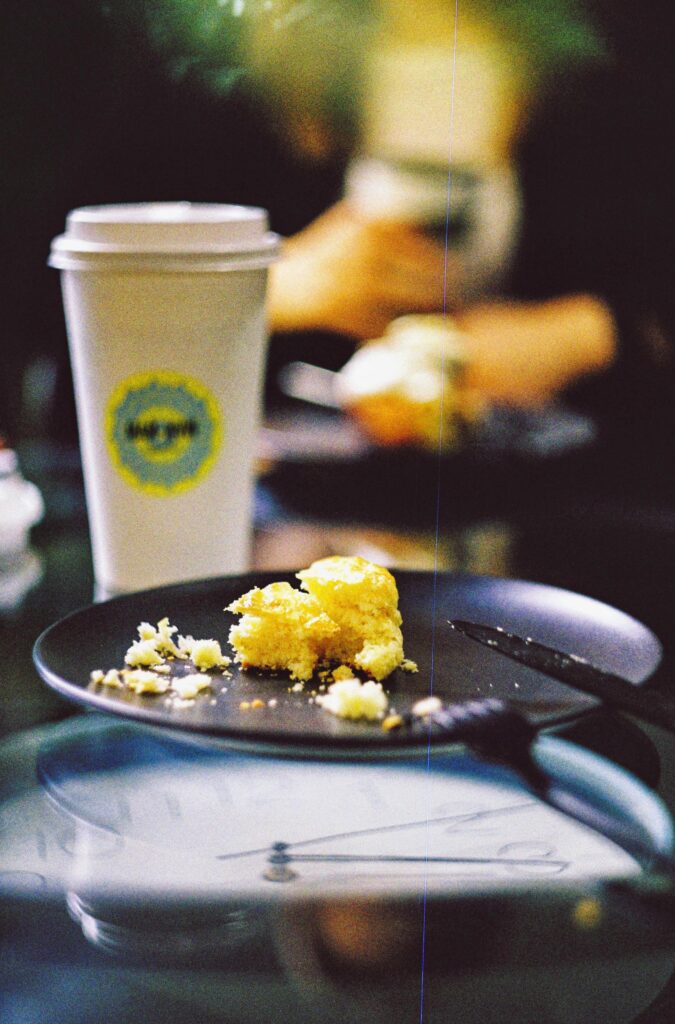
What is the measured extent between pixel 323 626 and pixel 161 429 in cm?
22

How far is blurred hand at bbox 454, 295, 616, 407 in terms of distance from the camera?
1215mm

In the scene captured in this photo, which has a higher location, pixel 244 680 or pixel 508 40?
pixel 508 40

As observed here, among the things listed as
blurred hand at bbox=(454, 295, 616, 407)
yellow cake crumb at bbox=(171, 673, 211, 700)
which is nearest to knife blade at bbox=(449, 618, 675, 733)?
yellow cake crumb at bbox=(171, 673, 211, 700)

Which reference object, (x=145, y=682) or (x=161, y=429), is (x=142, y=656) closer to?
(x=145, y=682)

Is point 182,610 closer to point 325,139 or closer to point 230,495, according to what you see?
point 230,495

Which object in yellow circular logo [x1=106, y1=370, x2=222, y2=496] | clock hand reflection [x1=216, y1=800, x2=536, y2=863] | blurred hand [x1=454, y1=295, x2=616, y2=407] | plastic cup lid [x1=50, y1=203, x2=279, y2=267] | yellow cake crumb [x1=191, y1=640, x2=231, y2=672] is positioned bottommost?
blurred hand [x1=454, y1=295, x2=616, y2=407]

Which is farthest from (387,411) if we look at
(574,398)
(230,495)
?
(574,398)

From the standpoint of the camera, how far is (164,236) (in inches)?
25.0

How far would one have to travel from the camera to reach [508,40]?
3.84ft

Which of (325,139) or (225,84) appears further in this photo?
(325,139)

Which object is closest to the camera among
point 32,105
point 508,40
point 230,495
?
point 230,495

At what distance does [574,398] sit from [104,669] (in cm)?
84

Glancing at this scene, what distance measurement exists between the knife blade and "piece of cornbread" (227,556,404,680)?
1.7 inches

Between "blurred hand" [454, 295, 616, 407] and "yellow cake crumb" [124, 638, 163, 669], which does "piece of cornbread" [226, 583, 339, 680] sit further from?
"blurred hand" [454, 295, 616, 407]
